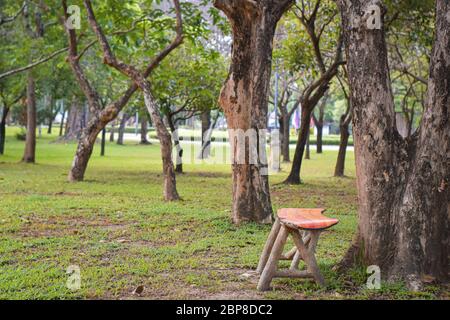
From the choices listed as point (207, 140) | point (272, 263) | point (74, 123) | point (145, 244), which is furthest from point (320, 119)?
Result: point (272, 263)

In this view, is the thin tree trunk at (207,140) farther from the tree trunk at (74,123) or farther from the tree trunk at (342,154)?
the tree trunk at (74,123)

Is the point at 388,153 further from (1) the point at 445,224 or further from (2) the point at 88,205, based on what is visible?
(2) the point at 88,205

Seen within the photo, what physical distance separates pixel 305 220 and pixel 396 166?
96 centimetres

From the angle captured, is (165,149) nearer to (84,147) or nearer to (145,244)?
(145,244)

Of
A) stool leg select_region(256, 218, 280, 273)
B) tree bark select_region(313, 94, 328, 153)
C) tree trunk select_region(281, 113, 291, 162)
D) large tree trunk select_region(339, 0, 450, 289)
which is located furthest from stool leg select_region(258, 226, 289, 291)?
tree bark select_region(313, 94, 328, 153)

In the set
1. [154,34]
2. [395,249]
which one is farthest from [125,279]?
[154,34]

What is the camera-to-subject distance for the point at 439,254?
5.30 m

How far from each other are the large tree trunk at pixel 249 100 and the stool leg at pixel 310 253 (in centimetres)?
335

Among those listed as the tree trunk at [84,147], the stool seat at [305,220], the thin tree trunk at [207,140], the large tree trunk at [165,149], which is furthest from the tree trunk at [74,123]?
the stool seat at [305,220]

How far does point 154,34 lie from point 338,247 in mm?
9920

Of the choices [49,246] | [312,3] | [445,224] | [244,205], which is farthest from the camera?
[312,3]

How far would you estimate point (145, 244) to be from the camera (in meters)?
7.46

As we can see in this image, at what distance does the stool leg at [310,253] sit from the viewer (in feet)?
17.3

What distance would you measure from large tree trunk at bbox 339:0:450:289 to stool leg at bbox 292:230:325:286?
21.8 inches
